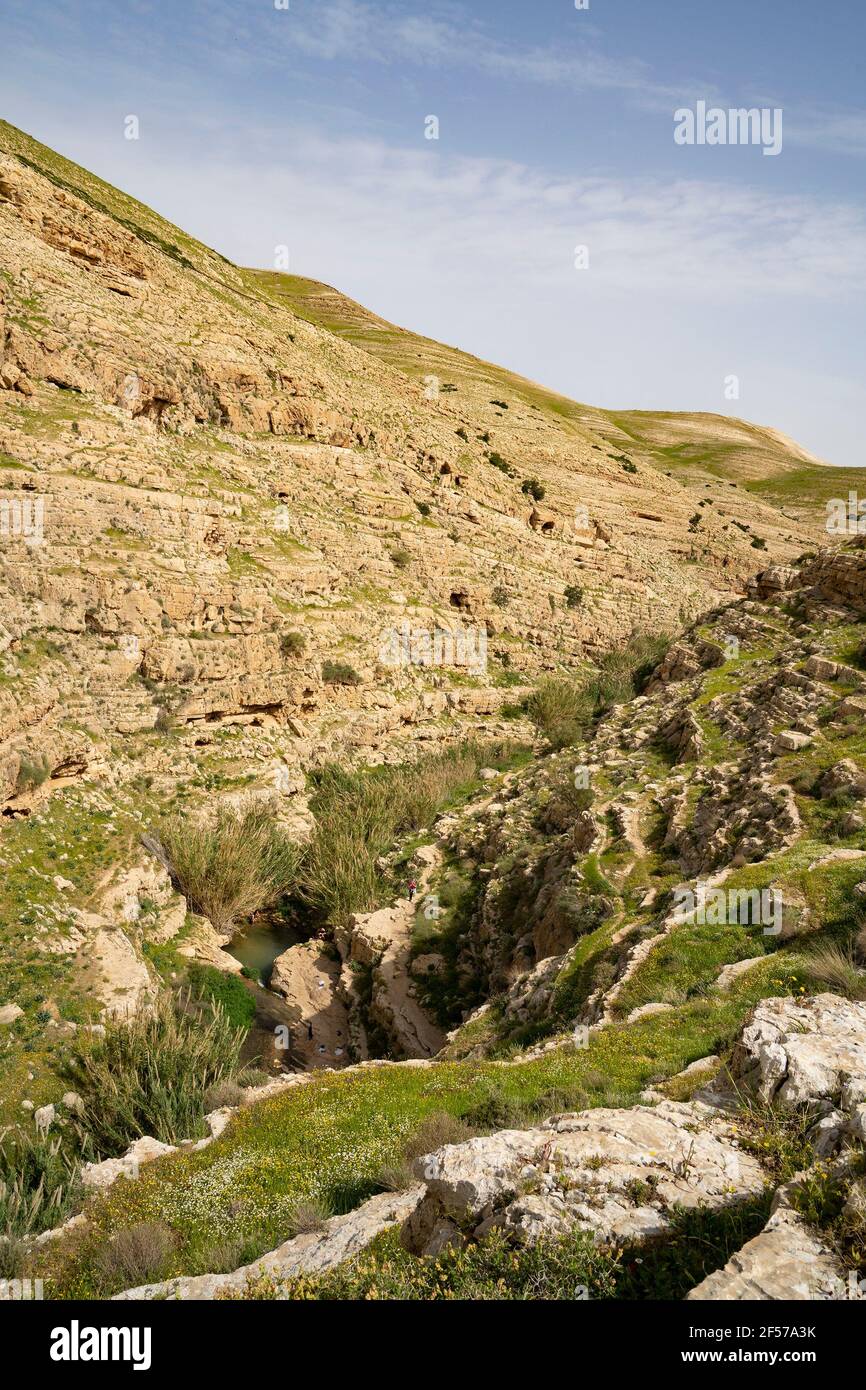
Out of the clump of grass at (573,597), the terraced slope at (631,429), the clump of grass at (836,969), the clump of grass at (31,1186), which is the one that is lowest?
the clump of grass at (31,1186)

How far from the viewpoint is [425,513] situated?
37.2 meters

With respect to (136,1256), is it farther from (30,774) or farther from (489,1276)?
(30,774)

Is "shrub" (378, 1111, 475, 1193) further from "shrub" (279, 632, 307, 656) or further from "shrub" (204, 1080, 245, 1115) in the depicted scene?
"shrub" (279, 632, 307, 656)

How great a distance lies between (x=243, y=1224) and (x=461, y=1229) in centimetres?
340

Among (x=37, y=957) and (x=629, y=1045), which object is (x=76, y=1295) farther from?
(x=37, y=957)

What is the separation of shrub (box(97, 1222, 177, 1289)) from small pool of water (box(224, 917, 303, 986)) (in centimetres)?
1333

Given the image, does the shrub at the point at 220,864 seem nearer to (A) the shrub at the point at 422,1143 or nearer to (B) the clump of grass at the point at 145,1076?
(B) the clump of grass at the point at 145,1076

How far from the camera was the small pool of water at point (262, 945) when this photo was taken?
2050cm

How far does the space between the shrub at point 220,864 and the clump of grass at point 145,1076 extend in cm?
556

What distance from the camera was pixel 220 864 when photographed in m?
20.1

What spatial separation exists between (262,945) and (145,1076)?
9.41m

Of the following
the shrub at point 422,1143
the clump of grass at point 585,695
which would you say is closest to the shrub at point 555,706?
the clump of grass at point 585,695

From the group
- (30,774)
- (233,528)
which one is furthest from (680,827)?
(233,528)
